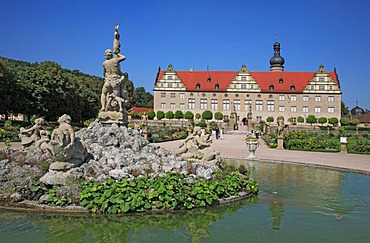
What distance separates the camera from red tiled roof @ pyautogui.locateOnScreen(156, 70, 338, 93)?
68812 millimetres

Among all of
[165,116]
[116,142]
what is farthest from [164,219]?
[165,116]

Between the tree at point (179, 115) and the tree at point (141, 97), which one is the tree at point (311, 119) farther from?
the tree at point (141, 97)

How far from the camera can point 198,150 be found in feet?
36.3

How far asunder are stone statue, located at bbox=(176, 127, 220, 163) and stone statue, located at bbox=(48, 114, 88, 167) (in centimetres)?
361

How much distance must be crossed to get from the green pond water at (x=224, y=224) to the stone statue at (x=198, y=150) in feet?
7.41

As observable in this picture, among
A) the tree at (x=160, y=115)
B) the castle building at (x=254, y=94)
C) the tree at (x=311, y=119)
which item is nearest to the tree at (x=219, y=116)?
the castle building at (x=254, y=94)

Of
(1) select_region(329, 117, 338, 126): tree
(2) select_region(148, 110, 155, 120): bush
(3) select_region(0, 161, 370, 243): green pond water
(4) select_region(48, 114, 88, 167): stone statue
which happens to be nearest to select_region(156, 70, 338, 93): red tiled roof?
(1) select_region(329, 117, 338, 126): tree

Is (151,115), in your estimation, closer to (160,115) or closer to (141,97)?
(160,115)

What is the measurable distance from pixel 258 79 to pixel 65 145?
65345 millimetres

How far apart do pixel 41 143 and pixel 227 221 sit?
6268 mm

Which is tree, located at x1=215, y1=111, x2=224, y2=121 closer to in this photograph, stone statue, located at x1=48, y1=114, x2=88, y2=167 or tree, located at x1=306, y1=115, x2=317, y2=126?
tree, located at x1=306, y1=115, x2=317, y2=126

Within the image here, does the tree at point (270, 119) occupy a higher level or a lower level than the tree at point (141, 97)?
lower

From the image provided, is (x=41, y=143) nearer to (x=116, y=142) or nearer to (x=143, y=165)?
(x=116, y=142)

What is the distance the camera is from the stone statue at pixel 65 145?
798cm
